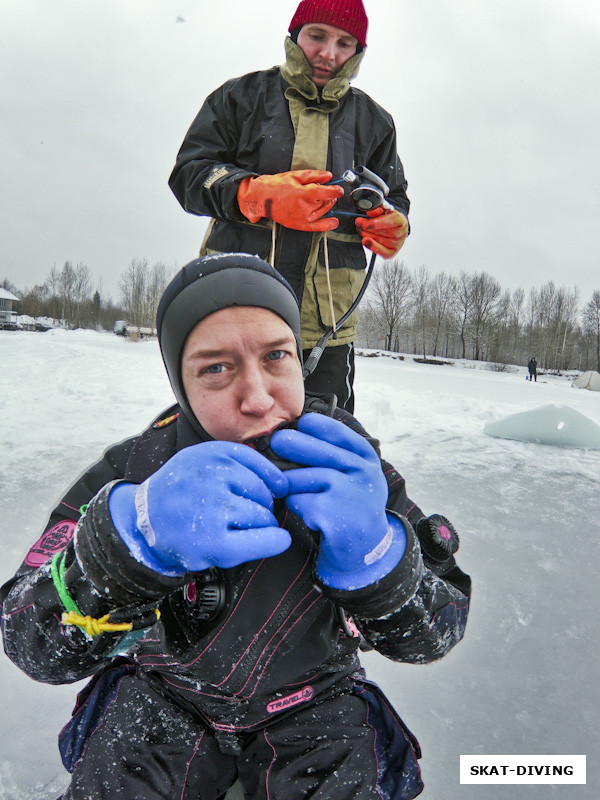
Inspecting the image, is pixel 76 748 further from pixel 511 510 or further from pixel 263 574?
pixel 511 510

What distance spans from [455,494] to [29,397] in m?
4.02

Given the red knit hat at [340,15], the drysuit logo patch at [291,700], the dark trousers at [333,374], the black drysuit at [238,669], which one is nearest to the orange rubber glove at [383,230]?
the dark trousers at [333,374]

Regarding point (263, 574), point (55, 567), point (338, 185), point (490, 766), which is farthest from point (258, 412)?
point (338, 185)

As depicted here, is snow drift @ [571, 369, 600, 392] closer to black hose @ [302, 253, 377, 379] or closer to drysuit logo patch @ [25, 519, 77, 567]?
black hose @ [302, 253, 377, 379]

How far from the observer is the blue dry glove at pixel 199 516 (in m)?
0.71

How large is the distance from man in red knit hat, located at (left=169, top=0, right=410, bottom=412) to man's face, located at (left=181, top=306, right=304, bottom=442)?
87 centimetres

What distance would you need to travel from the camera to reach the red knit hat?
6.03ft

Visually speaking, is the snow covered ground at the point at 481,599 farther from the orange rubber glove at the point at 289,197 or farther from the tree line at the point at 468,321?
the tree line at the point at 468,321

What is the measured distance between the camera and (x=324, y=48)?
1833 mm

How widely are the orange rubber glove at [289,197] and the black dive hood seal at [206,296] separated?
651 millimetres

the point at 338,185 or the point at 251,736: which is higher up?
the point at 338,185

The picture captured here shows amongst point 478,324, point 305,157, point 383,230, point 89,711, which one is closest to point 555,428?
point 383,230

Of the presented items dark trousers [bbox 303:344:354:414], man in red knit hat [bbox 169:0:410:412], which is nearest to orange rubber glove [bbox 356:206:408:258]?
man in red knit hat [bbox 169:0:410:412]

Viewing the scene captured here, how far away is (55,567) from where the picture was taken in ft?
2.72
